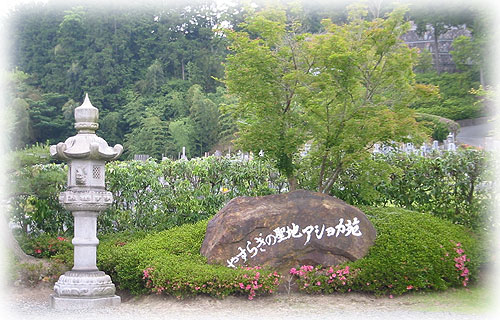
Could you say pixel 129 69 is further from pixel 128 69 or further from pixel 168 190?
pixel 168 190

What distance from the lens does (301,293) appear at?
611 cm

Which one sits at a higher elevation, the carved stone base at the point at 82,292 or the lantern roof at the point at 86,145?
the lantern roof at the point at 86,145

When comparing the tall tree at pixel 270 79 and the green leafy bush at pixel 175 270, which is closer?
the green leafy bush at pixel 175 270

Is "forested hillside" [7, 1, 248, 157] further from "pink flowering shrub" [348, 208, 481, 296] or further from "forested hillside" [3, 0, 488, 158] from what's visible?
"pink flowering shrub" [348, 208, 481, 296]

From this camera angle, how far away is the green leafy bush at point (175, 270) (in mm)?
5812

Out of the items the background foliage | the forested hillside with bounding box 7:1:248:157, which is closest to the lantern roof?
the background foliage

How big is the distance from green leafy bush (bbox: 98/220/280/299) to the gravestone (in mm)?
225

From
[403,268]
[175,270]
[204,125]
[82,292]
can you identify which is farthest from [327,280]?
[204,125]

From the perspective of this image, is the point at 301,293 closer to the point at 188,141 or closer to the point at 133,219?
the point at 133,219

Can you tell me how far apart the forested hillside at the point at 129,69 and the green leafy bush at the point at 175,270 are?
33613 millimetres

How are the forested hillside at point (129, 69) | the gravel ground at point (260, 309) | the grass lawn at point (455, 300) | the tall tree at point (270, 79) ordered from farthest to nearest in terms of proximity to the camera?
the forested hillside at point (129, 69), the tall tree at point (270, 79), the grass lawn at point (455, 300), the gravel ground at point (260, 309)

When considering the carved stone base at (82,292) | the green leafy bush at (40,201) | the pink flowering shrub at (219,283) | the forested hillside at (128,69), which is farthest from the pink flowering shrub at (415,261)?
the forested hillside at (128,69)

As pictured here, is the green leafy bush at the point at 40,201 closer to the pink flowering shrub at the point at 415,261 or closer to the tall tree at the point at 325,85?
the tall tree at the point at 325,85

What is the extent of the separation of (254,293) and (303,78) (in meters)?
2.86
